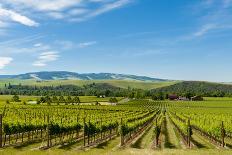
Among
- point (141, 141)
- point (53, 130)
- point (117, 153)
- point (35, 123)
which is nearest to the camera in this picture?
point (117, 153)

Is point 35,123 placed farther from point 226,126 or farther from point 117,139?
point 226,126

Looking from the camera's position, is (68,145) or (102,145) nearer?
(68,145)

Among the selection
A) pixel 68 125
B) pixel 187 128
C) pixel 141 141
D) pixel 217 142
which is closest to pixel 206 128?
pixel 217 142

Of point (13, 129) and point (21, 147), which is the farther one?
point (13, 129)

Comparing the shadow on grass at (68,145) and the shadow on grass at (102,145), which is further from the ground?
the shadow on grass at (68,145)

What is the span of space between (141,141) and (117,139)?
4467 mm

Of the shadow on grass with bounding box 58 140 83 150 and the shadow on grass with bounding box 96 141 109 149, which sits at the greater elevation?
the shadow on grass with bounding box 58 140 83 150

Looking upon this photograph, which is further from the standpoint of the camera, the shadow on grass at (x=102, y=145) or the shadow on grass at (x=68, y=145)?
the shadow on grass at (x=102, y=145)

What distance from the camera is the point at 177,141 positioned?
68.1 metres

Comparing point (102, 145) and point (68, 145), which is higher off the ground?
point (68, 145)

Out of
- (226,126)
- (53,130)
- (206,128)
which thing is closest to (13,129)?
(53,130)

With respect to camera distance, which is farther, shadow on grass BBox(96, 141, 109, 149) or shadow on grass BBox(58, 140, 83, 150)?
shadow on grass BBox(96, 141, 109, 149)

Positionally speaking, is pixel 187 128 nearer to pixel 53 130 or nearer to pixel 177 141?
pixel 177 141

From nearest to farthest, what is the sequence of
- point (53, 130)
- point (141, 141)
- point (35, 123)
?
1. point (53, 130)
2. point (141, 141)
3. point (35, 123)
